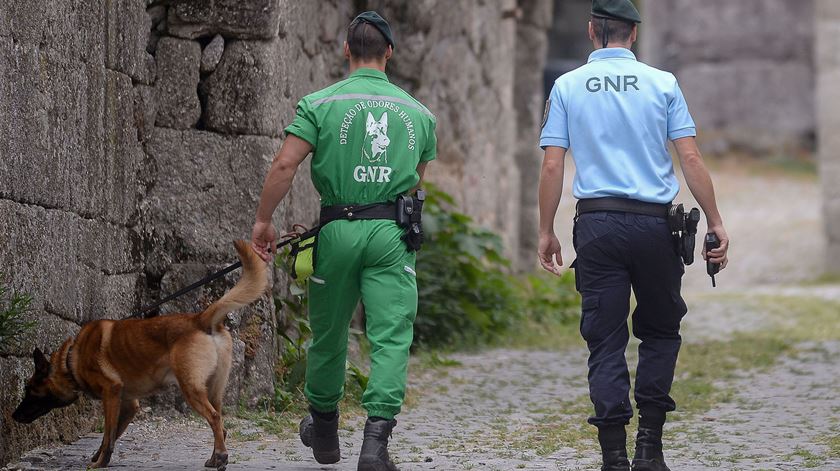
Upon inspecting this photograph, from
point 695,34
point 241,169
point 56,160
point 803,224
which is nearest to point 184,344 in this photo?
point 56,160

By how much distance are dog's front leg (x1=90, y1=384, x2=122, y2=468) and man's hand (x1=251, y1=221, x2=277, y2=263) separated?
691 mm

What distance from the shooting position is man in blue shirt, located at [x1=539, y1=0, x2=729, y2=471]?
15.7ft

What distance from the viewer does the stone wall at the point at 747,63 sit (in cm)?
2575

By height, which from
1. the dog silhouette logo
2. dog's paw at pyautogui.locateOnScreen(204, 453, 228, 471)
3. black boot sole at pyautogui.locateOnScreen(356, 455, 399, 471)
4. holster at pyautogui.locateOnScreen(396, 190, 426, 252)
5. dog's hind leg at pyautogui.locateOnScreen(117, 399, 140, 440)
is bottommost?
dog's paw at pyautogui.locateOnScreen(204, 453, 228, 471)

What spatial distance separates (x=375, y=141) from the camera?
4.95 meters

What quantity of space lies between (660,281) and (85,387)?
2.03 m

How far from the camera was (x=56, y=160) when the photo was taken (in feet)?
17.4

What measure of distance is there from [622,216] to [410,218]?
72 cm

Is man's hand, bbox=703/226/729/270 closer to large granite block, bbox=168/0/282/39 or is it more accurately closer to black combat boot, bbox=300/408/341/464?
black combat boot, bbox=300/408/341/464

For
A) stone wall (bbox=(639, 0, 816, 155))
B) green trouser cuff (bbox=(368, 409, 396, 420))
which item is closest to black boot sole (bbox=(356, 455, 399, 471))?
green trouser cuff (bbox=(368, 409, 396, 420))

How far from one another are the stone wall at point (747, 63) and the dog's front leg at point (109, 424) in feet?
69.9

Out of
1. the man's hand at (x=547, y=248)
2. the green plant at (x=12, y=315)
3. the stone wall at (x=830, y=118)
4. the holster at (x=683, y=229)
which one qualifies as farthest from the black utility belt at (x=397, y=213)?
the stone wall at (x=830, y=118)

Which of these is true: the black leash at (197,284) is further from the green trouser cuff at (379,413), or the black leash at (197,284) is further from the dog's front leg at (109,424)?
the green trouser cuff at (379,413)

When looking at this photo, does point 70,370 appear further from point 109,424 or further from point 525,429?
point 525,429
